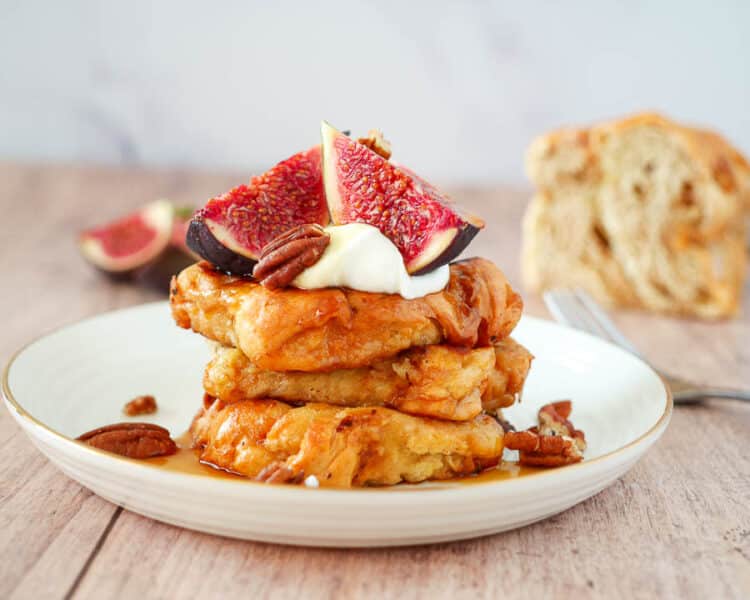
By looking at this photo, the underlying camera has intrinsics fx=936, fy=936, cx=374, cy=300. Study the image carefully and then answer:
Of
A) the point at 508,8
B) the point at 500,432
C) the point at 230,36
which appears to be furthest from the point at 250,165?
the point at 500,432

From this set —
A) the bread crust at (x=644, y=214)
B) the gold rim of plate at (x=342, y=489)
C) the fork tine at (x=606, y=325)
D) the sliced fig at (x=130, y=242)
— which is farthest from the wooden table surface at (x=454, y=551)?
the sliced fig at (x=130, y=242)

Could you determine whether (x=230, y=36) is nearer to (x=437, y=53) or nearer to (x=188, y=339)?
(x=437, y=53)

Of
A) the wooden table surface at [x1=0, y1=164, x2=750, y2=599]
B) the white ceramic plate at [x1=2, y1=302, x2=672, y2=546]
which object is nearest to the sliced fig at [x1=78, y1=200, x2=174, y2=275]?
the white ceramic plate at [x1=2, y1=302, x2=672, y2=546]

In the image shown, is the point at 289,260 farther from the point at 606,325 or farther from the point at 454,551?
the point at 606,325

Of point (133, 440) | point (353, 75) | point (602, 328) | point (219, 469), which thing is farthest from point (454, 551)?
point (353, 75)

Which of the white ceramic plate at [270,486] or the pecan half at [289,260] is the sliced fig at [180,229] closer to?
the white ceramic plate at [270,486]

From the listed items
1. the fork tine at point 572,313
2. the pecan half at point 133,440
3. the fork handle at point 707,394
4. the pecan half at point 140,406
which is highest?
the pecan half at point 133,440
